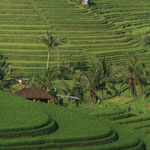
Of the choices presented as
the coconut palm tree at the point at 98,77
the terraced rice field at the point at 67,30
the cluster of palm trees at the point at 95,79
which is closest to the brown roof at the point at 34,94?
the cluster of palm trees at the point at 95,79

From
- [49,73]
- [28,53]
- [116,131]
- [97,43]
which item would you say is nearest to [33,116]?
[116,131]

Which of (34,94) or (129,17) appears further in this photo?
(129,17)

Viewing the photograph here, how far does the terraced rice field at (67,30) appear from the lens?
78.1 meters

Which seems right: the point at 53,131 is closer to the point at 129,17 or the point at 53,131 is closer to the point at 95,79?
the point at 95,79

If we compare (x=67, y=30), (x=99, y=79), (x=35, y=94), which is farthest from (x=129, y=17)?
(x=35, y=94)

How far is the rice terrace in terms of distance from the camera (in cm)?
3775

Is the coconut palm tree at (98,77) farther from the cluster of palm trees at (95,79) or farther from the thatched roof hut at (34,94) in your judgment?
the thatched roof hut at (34,94)

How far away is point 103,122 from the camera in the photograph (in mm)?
44156

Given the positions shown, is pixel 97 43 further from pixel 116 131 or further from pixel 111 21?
pixel 116 131

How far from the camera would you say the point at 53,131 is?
37.8 meters

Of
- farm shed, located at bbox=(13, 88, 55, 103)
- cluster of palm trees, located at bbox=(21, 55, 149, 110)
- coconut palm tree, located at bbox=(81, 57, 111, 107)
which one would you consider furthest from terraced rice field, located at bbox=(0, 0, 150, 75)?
farm shed, located at bbox=(13, 88, 55, 103)

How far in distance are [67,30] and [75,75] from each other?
87.8ft

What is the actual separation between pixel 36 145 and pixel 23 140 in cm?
90

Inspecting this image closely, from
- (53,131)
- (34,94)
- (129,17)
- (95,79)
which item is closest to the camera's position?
(53,131)
